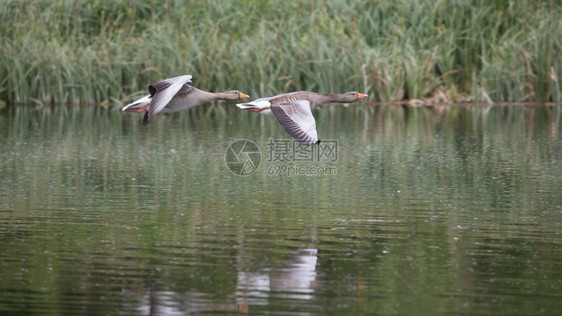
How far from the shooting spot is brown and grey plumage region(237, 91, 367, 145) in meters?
13.6

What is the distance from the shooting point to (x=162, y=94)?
551 inches

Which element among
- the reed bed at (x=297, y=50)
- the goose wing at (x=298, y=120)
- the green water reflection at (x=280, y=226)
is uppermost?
the reed bed at (x=297, y=50)

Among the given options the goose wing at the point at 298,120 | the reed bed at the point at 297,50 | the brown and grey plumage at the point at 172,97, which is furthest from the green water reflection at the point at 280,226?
the reed bed at the point at 297,50

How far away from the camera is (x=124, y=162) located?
20.2 metres

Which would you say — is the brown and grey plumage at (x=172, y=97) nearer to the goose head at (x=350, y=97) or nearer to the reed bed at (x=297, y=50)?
the goose head at (x=350, y=97)

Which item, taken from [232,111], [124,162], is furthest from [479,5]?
[124,162]

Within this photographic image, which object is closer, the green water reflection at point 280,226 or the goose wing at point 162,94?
the green water reflection at point 280,226

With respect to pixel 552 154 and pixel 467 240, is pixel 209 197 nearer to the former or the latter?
pixel 467 240

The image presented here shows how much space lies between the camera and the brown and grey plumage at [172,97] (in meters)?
13.8

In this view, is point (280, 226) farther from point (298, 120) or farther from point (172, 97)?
point (172, 97)

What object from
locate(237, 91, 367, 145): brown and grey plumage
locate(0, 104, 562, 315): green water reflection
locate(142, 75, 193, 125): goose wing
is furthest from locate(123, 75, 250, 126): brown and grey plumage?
locate(0, 104, 562, 315): green water reflection

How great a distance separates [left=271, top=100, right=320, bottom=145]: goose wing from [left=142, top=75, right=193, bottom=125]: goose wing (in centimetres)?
134

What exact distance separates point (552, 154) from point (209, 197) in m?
8.35

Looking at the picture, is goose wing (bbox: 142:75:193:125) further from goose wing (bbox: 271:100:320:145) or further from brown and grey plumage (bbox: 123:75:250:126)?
goose wing (bbox: 271:100:320:145)
